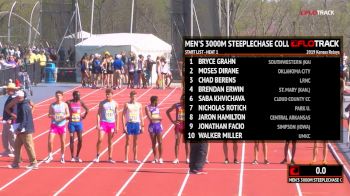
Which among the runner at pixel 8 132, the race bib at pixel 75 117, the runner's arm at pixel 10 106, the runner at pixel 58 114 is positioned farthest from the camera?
the race bib at pixel 75 117

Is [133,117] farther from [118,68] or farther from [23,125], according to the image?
[118,68]

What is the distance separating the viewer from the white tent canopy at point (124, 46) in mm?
51256

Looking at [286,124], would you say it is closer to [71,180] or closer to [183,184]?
[183,184]

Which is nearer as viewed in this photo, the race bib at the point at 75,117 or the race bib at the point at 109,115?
the race bib at the point at 109,115

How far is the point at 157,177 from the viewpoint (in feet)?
71.9

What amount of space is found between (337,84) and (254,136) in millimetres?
1432

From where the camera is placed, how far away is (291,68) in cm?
1398

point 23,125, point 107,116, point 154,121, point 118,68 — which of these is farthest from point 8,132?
point 118,68

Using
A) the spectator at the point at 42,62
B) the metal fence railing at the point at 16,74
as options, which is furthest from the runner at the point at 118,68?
the spectator at the point at 42,62
